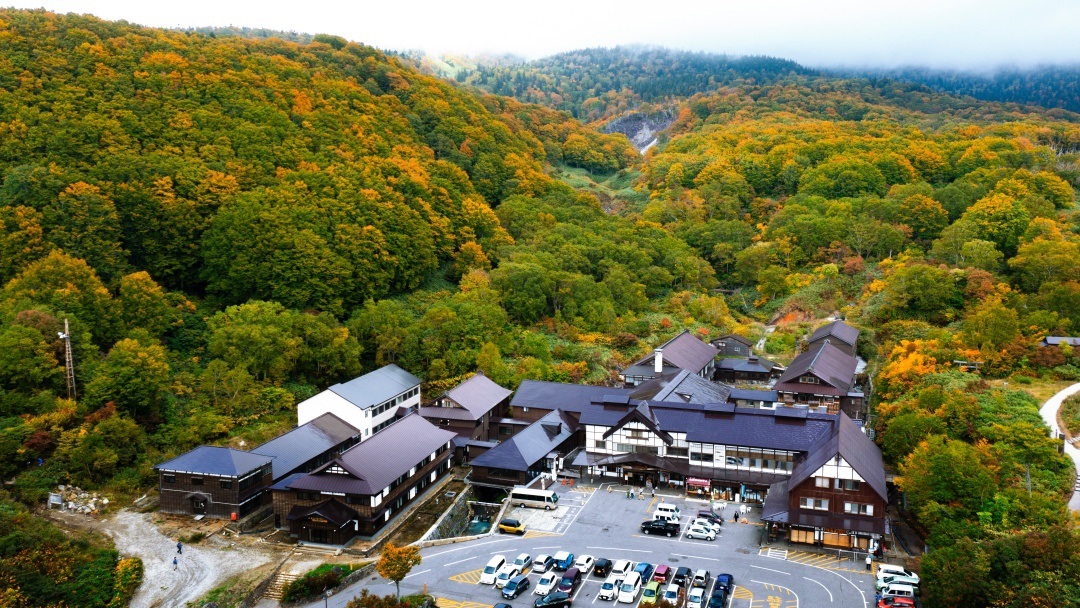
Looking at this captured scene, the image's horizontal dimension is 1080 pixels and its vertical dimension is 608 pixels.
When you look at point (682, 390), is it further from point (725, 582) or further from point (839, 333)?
point (839, 333)

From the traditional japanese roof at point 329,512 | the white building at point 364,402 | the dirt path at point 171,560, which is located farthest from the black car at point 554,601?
the white building at point 364,402

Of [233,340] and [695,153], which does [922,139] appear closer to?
[695,153]

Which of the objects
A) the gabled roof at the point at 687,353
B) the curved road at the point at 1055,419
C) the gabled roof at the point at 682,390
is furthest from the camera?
the gabled roof at the point at 687,353

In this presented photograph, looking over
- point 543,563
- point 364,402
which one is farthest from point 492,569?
point 364,402

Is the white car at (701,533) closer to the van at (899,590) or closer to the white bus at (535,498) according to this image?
the white bus at (535,498)

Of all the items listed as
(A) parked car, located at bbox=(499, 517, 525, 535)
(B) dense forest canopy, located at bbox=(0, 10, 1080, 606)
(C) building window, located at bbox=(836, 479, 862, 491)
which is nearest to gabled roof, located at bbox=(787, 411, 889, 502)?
(C) building window, located at bbox=(836, 479, 862, 491)

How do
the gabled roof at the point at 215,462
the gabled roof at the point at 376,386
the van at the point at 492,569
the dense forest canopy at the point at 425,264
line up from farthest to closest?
the gabled roof at the point at 376,386 → the dense forest canopy at the point at 425,264 → the gabled roof at the point at 215,462 → the van at the point at 492,569

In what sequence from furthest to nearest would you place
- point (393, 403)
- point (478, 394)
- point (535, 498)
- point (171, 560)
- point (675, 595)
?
point (478, 394)
point (393, 403)
point (535, 498)
point (171, 560)
point (675, 595)
